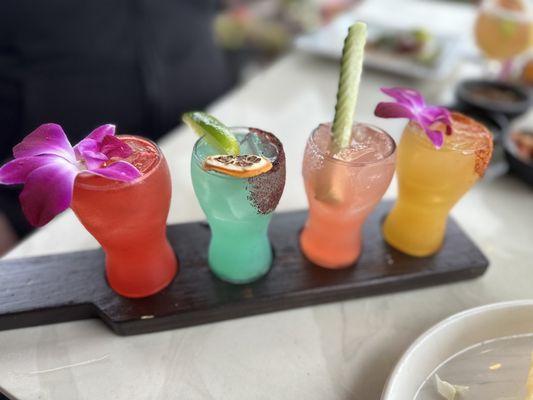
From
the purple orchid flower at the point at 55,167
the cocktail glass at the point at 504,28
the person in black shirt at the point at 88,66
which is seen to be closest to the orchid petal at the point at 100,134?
the purple orchid flower at the point at 55,167

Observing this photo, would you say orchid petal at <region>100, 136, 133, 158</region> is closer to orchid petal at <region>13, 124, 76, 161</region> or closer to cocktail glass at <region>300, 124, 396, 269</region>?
orchid petal at <region>13, 124, 76, 161</region>

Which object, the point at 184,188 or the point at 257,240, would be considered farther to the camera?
the point at 184,188

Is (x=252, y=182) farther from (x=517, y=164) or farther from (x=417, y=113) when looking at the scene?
(x=517, y=164)

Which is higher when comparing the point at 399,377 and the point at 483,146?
the point at 483,146

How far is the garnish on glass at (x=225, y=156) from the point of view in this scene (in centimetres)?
48

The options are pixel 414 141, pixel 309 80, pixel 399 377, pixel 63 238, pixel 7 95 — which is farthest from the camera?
pixel 309 80

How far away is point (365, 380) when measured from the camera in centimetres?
51

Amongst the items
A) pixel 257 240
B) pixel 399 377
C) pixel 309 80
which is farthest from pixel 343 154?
pixel 309 80

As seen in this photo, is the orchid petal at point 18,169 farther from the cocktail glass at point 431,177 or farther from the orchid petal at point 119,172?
the cocktail glass at point 431,177

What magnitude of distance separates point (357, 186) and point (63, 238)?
45cm

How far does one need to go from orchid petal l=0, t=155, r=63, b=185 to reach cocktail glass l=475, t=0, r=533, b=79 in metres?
1.08

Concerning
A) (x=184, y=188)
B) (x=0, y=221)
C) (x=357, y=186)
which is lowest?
(x=0, y=221)

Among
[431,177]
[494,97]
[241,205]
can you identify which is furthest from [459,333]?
[494,97]

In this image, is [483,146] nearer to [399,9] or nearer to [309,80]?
[309,80]
